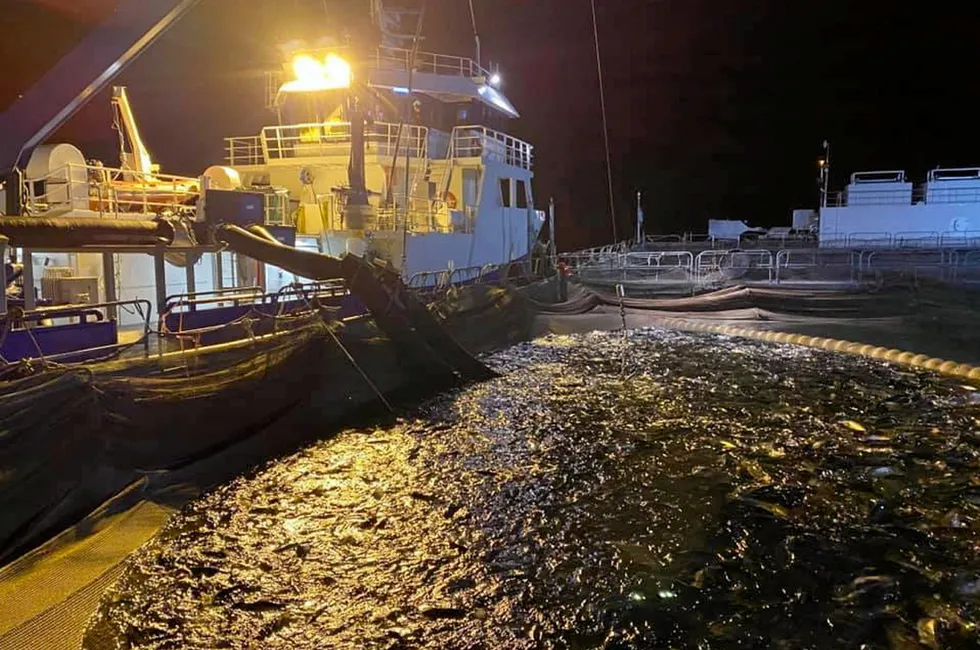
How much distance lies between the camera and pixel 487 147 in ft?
71.8

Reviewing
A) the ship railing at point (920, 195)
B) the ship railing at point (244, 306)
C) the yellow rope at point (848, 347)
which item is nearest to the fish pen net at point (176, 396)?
the ship railing at point (244, 306)

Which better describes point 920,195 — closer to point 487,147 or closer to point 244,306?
point 487,147

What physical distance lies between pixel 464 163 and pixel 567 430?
46.7 feet

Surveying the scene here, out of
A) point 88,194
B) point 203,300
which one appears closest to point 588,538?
point 203,300

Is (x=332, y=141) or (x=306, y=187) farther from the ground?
(x=332, y=141)

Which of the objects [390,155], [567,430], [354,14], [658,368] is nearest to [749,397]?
[658,368]

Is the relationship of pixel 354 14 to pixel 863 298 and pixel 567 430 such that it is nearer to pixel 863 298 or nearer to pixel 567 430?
pixel 567 430

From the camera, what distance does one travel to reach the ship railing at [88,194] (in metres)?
11.3

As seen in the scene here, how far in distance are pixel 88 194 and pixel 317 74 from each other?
10.1 metres

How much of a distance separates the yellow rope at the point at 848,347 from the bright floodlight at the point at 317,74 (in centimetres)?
1125

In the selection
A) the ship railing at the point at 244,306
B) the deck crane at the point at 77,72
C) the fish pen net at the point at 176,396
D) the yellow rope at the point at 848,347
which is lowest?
the yellow rope at the point at 848,347

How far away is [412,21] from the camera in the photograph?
1069 inches

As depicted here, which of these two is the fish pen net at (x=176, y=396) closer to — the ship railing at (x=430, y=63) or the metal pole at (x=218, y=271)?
the metal pole at (x=218, y=271)

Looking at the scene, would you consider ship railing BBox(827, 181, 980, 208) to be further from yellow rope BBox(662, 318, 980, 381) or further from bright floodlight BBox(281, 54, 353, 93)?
bright floodlight BBox(281, 54, 353, 93)
